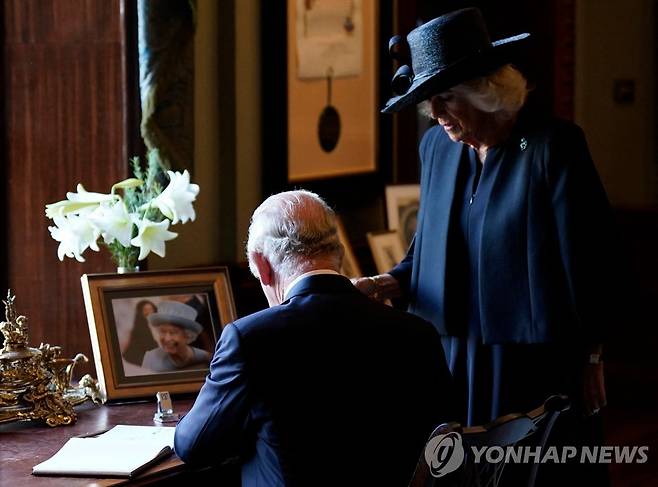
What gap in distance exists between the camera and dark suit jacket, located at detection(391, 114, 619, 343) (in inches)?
105

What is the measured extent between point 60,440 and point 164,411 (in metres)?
0.26

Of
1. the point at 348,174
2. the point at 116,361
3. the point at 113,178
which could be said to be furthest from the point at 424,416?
the point at 348,174

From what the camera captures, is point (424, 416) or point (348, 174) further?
point (348, 174)

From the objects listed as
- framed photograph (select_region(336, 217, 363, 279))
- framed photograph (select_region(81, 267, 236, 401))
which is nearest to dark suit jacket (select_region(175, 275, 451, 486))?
framed photograph (select_region(81, 267, 236, 401))

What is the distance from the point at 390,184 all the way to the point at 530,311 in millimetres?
1967

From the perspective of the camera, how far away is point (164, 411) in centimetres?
259

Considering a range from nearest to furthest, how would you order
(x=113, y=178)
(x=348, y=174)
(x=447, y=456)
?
(x=447, y=456) → (x=113, y=178) → (x=348, y=174)

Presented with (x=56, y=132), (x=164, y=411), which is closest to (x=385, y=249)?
(x=56, y=132)

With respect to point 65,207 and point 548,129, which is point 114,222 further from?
point 548,129

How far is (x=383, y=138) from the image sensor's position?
185 inches

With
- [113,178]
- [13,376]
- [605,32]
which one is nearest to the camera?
[13,376]

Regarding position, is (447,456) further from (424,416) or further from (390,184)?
(390,184)

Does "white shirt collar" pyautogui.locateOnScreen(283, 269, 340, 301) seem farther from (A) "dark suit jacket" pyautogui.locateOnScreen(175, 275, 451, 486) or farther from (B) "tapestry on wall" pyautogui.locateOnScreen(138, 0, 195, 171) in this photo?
(B) "tapestry on wall" pyautogui.locateOnScreen(138, 0, 195, 171)

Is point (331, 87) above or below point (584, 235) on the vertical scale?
above
